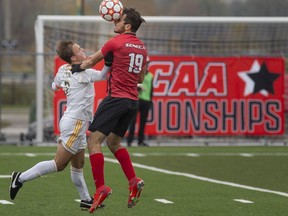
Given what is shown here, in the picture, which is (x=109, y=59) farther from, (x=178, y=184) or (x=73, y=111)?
(x=178, y=184)

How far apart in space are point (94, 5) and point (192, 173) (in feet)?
123

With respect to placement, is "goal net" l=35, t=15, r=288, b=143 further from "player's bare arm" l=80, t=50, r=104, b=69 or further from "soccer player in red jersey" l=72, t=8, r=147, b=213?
"player's bare arm" l=80, t=50, r=104, b=69

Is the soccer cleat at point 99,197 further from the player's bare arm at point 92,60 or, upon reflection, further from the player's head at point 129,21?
the player's head at point 129,21

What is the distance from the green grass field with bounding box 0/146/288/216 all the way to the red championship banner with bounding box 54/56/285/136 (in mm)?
1653

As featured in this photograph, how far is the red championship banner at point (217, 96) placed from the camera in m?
24.4

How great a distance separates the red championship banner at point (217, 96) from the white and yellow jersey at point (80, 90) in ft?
40.8

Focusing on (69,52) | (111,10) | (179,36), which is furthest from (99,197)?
(179,36)

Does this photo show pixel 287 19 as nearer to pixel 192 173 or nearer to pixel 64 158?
pixel 192 173

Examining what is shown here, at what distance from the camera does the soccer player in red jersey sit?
37.9 ft

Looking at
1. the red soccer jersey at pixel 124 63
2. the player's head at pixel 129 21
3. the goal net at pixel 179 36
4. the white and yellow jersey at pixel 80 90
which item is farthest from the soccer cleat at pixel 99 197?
the goal net at pixel 179 36

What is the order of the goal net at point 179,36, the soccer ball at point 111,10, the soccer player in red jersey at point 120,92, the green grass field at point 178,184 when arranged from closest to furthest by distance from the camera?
the soccer player in red jersey at point 120,92
the soccer ball at point 111,10
the green grass field at point 178,184
the goal net at point 179,36

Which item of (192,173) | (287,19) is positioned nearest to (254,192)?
(192,173)

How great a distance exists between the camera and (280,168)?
725 inches

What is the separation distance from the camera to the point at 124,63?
38.1 feet
